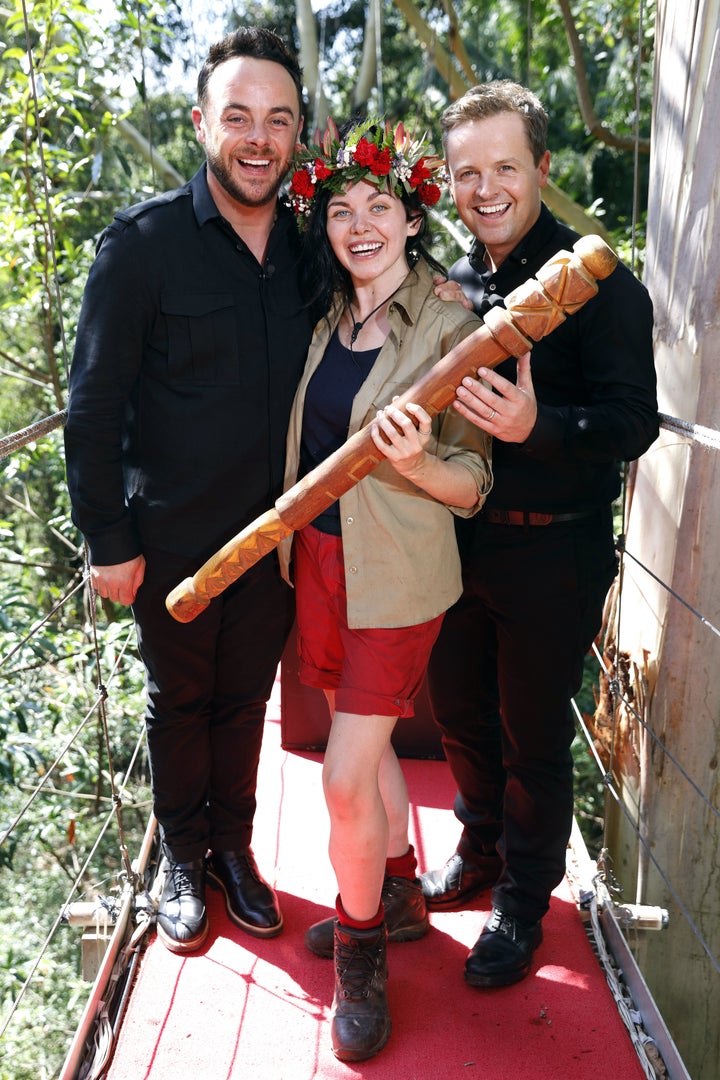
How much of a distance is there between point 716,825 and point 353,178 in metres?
1.64

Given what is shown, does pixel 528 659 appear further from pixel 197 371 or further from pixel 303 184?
pixel 303 184

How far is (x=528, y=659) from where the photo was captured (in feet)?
6.62

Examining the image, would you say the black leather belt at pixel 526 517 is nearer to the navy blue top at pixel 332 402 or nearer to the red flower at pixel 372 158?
the navy blue top at pixel 332 402

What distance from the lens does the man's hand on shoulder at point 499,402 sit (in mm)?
1652

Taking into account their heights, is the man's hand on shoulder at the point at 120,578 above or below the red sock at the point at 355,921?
above

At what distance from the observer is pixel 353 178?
1862mm

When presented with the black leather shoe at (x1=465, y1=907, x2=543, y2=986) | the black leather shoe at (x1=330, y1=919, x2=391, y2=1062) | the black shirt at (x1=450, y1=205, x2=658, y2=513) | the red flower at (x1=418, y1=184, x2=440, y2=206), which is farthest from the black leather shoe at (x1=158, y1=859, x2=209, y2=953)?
the red flower at (x1=418, y1=184, x2=440, y2=206)

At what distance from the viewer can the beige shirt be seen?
1822 millimetres

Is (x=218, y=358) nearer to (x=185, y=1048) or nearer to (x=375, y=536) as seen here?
(x=375, y=536)

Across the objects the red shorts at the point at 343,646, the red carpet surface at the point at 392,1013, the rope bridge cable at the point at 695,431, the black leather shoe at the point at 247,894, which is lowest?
the red carpet surface at the point at 392,1013

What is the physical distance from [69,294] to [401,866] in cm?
464

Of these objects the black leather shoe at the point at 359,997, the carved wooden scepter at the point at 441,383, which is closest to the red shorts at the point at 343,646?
the carved wooden scepter at the point at 441,383

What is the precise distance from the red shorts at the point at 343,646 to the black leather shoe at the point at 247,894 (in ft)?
1.90

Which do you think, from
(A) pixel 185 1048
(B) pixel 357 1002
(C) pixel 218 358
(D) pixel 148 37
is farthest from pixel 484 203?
(D) pixel 148 37
